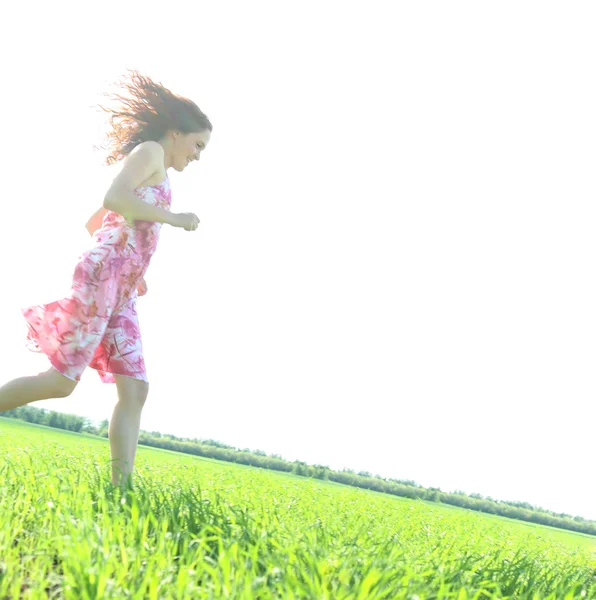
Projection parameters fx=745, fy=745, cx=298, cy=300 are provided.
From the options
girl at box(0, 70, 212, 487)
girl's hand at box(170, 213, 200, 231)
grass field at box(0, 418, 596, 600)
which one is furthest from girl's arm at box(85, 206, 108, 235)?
grass field at box(0, 418, 596, 600)

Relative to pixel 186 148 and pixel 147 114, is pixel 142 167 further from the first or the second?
pixel 147 114

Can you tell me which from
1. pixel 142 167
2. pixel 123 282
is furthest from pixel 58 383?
pixel 142 167

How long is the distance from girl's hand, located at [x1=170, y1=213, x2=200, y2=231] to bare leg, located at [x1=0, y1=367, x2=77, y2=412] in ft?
3.58

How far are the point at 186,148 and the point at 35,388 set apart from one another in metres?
1.78

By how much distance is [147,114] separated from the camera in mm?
4883

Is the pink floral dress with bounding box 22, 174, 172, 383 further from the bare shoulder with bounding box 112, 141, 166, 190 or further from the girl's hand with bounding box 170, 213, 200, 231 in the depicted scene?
the girl's hand with bounding box 170, 213, 200, 231

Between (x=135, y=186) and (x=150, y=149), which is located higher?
(x=150, y=149)

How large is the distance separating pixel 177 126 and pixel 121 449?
81.7 inches

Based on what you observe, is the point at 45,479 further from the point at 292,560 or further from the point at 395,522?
the point at 395,522

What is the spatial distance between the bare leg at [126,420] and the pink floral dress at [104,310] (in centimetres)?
6

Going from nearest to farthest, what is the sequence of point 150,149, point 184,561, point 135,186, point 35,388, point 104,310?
point 184,561 → point 35,388 → point 104,310 → point 135,186 → point 150,149

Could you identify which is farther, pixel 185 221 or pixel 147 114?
pixel 147 114

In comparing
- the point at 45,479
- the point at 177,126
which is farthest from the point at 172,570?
the point at 177,126

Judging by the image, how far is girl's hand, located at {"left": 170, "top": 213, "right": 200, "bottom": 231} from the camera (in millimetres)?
4219
